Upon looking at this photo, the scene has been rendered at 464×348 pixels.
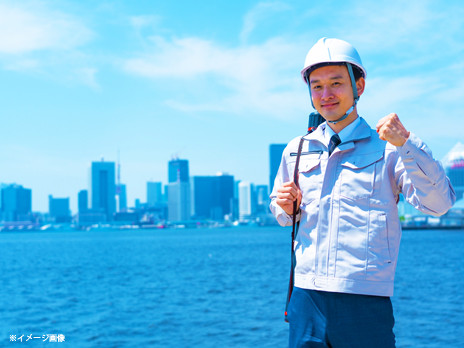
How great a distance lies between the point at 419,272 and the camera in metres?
48.1

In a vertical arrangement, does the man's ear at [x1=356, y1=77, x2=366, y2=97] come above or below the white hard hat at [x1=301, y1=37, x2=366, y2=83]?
below

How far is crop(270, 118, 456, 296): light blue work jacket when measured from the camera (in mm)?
2941

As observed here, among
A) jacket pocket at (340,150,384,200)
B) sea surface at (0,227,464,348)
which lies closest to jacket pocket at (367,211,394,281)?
jacket pocket at (340,150,384,200)

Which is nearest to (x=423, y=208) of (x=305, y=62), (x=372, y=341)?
(x=372, y=341)

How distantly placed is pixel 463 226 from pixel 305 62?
208m

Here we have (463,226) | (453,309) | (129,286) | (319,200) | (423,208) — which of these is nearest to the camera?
(423,208)

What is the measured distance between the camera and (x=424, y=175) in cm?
285

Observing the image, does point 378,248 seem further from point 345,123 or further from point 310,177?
point 345,123

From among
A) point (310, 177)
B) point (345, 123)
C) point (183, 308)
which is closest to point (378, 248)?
point (310, 177)

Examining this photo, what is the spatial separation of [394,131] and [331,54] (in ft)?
2.16

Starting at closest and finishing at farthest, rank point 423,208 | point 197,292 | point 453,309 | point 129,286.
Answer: point 423,208 < point 453,309 < point 197,292 < point 129,286

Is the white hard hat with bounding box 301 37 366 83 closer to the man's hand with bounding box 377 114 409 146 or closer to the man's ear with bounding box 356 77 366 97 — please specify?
the man's ear with bounding box 356 77 366 97

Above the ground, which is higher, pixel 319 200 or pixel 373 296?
pixel 319 200

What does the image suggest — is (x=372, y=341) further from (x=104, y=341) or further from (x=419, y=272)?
(x=419, y=272)
